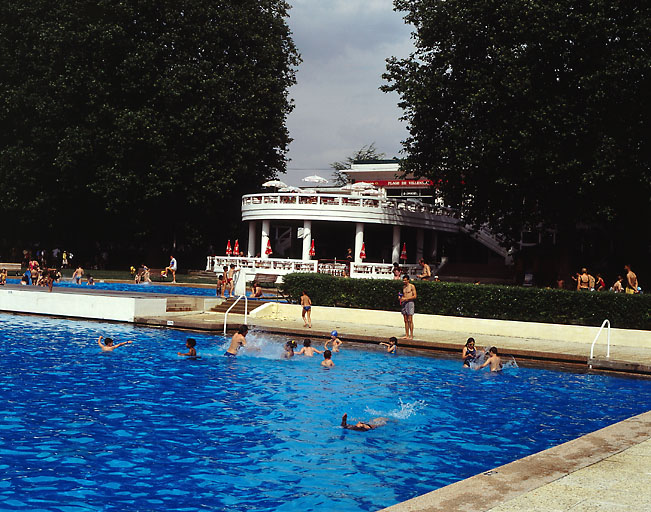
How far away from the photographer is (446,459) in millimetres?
11531

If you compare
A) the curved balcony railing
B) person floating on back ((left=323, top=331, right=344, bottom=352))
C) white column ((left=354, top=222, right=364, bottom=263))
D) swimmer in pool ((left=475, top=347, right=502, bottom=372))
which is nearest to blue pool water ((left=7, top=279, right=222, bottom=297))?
the curved balcony railing

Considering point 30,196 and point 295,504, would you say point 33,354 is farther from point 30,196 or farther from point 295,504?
point 30,196

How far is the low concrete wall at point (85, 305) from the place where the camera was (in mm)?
26891

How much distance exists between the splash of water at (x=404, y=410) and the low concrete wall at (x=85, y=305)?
566 inches

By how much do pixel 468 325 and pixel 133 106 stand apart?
30182 millimetres

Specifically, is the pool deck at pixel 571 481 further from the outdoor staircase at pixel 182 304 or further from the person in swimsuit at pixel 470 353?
the outdoor staircase at pixel 182 304

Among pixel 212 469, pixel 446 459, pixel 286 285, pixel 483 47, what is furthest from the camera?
pixel 483 47

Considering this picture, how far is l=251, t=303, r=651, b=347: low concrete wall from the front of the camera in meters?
23.2

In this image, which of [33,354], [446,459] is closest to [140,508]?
[446,459]

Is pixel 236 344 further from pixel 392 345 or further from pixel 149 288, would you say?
pixel 149 288

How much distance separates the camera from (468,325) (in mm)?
25672

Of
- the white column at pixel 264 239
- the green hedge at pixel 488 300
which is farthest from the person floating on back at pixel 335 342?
the white column at pixel 264 239

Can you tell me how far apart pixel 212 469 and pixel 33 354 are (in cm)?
1151

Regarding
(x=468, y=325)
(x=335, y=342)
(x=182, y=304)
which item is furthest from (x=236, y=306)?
(x=468, y=325)
